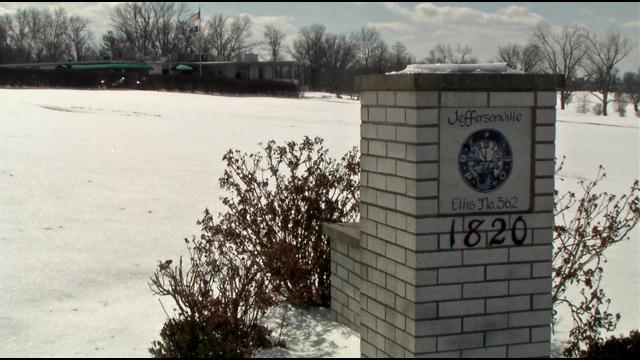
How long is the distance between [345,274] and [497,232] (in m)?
1.67

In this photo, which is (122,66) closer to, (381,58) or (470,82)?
(381,58)

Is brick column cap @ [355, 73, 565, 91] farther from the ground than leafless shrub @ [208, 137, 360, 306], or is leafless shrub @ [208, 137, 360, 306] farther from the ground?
brick column cap @ [355, 73, 565, 91]

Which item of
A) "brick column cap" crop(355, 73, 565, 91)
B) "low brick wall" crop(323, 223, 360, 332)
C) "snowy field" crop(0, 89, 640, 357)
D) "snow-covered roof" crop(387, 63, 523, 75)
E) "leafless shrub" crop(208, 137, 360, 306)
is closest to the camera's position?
"brick column cap" crop(355, 73, 565, 91)

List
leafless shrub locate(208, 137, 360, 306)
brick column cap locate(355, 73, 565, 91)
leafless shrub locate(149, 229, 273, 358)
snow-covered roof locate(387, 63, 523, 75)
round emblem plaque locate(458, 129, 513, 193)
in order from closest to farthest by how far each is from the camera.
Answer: brick column cap locate(355, 73, 565, 91) → round emblem plaque locate(458, 129, 513, 193) → snow-covered roof locate(387, 63, 523, 75) → leafless shrub locate(149, 229, 273, 358) → leafless shrub locate(208, 137, 360, 306)

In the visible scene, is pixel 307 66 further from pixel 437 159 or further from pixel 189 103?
pixel 437 159

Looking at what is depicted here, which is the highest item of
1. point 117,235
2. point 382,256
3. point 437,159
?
point 437,159

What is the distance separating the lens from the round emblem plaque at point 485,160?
4.19 meters

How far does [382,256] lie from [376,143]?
2.24ft

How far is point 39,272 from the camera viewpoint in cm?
673

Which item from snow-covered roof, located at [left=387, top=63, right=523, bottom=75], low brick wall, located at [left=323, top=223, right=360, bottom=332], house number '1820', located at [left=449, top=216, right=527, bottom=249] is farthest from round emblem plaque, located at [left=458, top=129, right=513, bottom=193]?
low brick wall, located at [left=323, top=223, right=360, bottom=332]

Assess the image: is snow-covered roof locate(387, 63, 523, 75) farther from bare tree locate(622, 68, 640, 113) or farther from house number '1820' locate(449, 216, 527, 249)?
bare tree locate(622, 68, 640, 113)

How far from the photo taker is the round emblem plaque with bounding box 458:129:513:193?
4188 millimetres

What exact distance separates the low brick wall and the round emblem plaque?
3.87ft

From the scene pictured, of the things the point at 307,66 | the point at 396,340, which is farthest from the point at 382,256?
the point at 307,66
